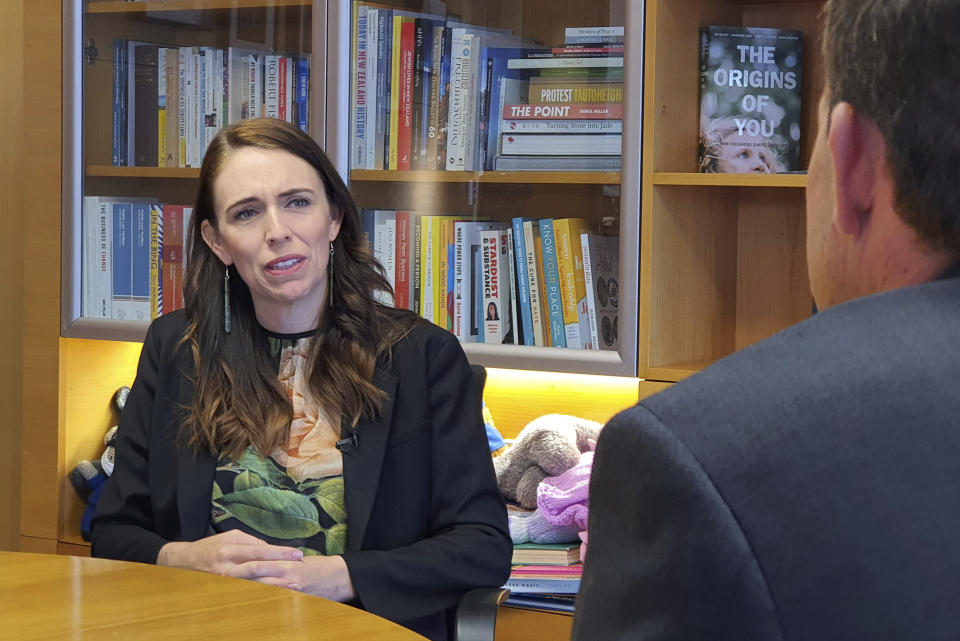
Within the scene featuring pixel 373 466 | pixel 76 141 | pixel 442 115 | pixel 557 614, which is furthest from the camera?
pixel 76 141

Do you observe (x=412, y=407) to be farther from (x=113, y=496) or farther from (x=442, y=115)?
(x=442, y=115)

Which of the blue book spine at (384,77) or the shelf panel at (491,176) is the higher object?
the blue book spine at (384,77)

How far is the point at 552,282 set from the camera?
222 centimetres

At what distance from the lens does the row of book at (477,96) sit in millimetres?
2154

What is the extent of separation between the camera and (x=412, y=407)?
178 centimetres

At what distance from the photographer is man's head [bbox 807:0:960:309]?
1.71ft

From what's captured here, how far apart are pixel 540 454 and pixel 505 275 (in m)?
0.37

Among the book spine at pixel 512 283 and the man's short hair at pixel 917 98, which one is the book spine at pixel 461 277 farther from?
the man's short hair at pixel 917 98

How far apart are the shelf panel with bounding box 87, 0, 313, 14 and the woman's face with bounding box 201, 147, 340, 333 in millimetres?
735

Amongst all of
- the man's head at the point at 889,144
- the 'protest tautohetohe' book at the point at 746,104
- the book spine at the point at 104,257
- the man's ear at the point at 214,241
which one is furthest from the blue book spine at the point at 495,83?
the man's head at the point at 889,144

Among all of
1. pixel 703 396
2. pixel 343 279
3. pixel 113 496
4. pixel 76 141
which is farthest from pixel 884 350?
pixel 76 141

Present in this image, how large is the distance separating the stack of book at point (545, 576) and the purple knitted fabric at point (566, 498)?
56mm

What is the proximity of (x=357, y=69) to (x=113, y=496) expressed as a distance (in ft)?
3.38

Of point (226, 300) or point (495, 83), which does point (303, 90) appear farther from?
point (226, 300)
